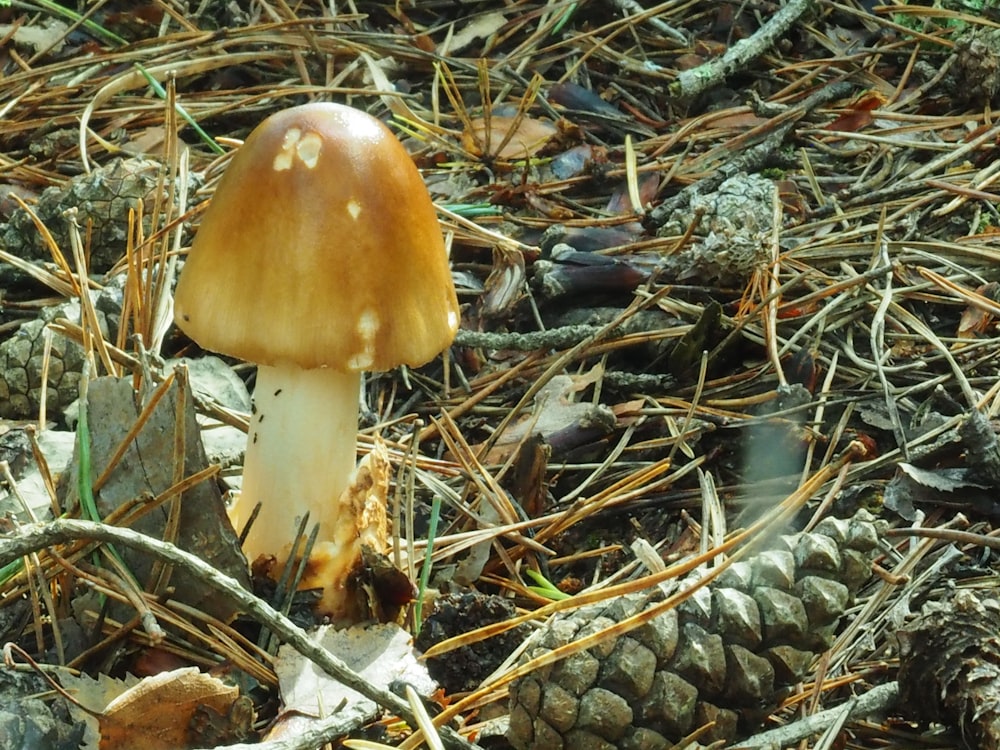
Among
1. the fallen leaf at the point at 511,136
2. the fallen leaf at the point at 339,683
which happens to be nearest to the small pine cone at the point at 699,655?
the fallen leaf at the point at 339,683

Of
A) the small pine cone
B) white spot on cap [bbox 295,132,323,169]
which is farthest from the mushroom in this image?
the small pine cone

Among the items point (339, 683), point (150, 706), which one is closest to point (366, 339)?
point (339, 683)

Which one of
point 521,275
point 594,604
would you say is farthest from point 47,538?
point 521,275

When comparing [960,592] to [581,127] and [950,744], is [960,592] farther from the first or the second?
[581,127]

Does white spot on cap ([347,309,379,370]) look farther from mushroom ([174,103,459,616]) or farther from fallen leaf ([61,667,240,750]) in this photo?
fallen leaf ([61,667,240,750])

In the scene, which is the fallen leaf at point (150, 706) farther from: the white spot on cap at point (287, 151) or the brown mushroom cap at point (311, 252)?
the white spot on cap at point (287, 151)
